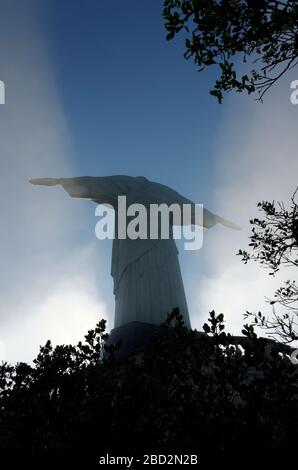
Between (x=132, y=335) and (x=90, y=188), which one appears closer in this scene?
(x=132, y=335)

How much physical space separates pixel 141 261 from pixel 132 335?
151 inches

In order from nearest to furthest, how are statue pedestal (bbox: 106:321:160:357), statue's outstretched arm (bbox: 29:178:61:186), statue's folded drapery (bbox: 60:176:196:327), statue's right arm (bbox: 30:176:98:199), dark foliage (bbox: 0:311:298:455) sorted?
dark foliage (bbox: 0:311:298:455), statue pedestal (bbox: 106:321:160:357), statue's folded drapery (bbox: 60:176:196:327), statue's outstretched arm (bbox: 29:178:61:186), statue's right arm (bbox: 30:176:98:199)

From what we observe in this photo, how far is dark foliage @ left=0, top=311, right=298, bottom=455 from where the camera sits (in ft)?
11.3

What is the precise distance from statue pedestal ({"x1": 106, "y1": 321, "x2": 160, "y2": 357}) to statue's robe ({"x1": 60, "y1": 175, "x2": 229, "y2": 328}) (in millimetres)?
704

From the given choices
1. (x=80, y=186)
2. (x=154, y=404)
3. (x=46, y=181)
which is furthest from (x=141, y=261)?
(x=154, y=404)

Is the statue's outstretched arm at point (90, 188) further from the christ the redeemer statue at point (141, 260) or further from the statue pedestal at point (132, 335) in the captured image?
the statue pedestal at point (132, 335)

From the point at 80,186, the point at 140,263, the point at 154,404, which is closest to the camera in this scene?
the point at 154,404

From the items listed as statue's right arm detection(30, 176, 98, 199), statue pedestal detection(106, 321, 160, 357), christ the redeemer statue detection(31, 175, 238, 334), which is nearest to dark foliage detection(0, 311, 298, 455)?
statue pedestal detection(106, 321, 160, 357)

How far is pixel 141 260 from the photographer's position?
14.3 m

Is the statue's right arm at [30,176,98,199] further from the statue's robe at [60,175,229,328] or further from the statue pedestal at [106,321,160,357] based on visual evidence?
the statue pedestal at [106,321,160,357]

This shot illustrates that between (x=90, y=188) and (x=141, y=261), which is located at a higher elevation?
(x=90, y=188)

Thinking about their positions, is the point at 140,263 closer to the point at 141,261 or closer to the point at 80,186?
the point at 141,261

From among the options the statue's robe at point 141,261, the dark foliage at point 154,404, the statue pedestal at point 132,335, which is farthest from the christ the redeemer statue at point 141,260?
the dark foliage at point 154,404
